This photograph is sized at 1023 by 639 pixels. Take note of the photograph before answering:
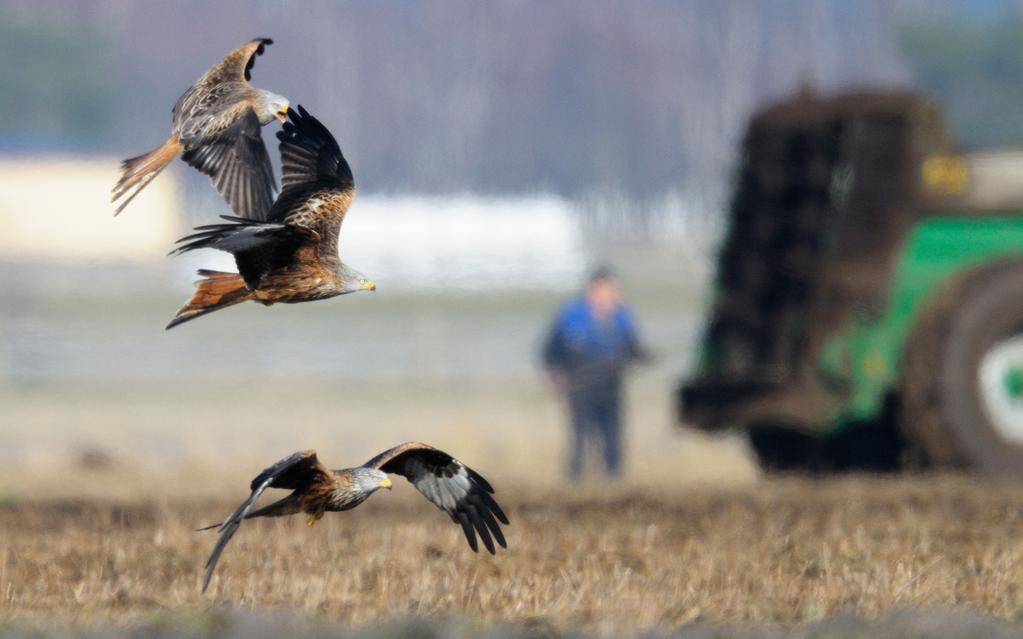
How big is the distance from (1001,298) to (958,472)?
1241 millimetres

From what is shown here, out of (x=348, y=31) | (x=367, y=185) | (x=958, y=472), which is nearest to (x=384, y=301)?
(x=367, y=185)

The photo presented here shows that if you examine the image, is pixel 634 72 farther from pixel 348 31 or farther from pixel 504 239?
pixel 504 239

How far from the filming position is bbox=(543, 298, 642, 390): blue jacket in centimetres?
1917

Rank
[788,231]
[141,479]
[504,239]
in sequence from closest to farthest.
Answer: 1. [788,231]
2. [141,479]
3. [504,239]

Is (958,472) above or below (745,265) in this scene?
below

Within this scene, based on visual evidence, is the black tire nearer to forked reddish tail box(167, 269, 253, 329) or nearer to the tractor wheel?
the tractor wheel

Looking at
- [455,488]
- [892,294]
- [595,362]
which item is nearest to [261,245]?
[455,488]

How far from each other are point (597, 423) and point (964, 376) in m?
5.40

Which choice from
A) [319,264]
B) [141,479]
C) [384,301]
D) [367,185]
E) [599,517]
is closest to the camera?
[319,264]

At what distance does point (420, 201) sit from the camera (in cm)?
7206

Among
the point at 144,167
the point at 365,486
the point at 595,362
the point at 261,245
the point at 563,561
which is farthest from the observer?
the point at 595,362

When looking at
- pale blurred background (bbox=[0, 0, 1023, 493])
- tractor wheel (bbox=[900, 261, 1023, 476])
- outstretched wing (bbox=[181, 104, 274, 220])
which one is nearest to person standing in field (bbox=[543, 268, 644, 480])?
pale blurred background (bbox=[0, 0, 1023, 493])

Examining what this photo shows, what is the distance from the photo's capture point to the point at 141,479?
56.9ft

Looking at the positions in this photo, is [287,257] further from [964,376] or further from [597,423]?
[597,423]
